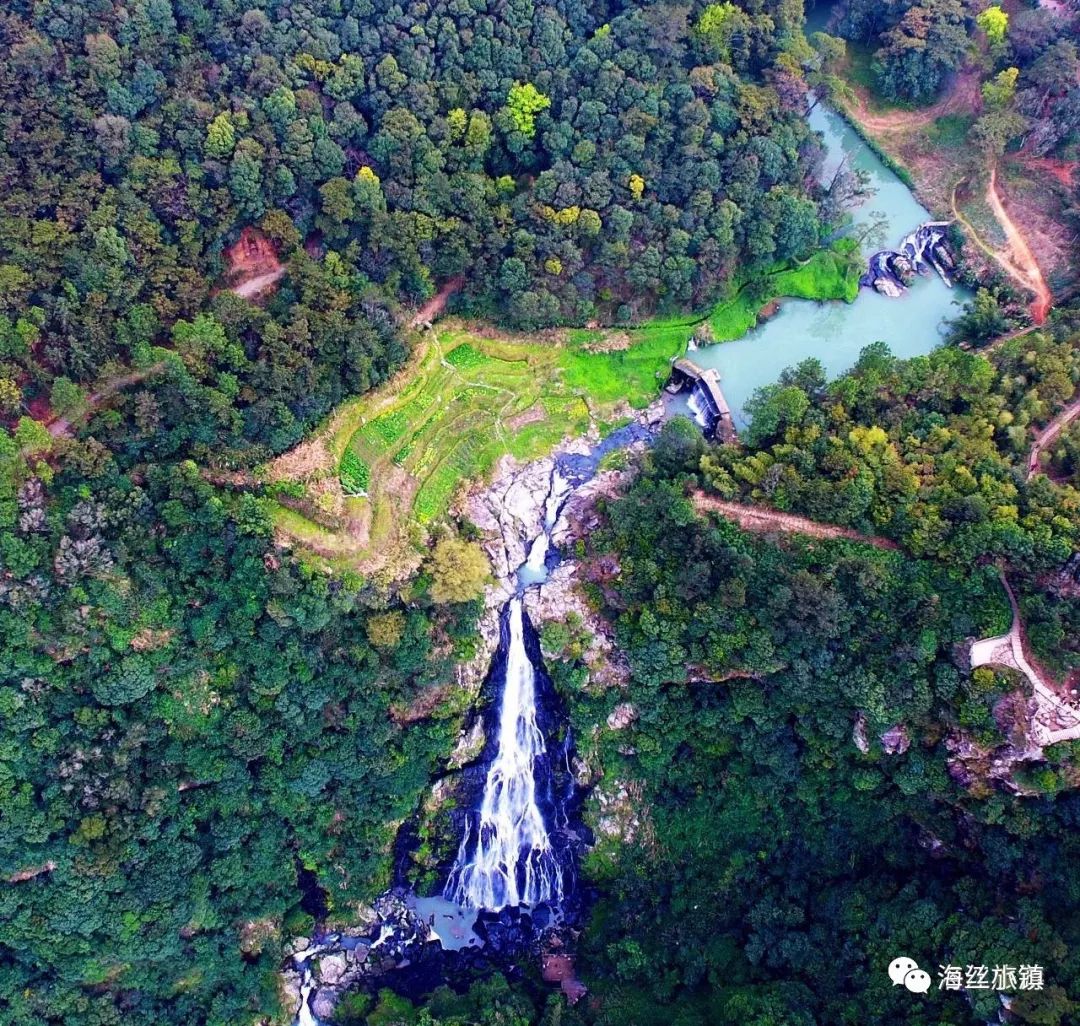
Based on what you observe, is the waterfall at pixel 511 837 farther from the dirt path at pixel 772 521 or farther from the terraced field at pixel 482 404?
the dirt path at pixel 772 521

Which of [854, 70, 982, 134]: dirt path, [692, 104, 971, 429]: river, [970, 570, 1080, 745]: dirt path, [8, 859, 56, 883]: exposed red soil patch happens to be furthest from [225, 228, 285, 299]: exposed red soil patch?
[970, 570, 1080, 745]: dirt path

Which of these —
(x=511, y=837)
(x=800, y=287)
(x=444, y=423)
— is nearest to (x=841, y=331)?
(x=800, y=287)

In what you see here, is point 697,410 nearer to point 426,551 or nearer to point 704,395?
point 704,395

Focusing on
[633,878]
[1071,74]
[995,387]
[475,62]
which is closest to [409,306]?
[475,62]

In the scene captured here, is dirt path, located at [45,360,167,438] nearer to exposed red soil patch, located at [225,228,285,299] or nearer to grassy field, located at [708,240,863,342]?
exposed red soil patch, located at [225,228,285,299]

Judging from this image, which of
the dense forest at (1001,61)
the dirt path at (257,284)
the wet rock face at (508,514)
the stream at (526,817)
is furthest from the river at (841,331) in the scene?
the dirt path at (257,284)

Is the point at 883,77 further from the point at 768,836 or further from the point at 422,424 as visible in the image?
the point at 768,836
